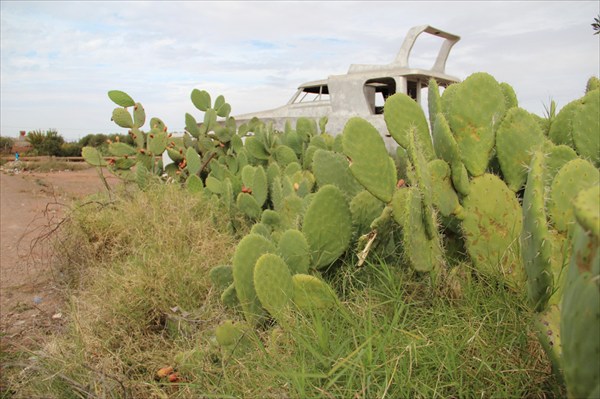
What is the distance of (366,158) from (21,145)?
1896 cm

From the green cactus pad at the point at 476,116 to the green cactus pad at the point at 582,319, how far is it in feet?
3.97

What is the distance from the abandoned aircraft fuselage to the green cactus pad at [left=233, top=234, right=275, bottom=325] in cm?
779

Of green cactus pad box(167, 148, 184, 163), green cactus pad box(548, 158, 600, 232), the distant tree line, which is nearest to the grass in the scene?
green cactus pad box(548, 158, 600, 232)

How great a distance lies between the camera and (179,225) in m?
3.46

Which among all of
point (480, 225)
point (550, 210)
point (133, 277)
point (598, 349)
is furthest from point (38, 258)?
point (598, 349)

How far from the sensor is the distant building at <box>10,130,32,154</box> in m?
17.1

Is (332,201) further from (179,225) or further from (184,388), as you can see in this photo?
(179,225)

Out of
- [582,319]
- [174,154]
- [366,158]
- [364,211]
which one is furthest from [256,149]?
[582,319]

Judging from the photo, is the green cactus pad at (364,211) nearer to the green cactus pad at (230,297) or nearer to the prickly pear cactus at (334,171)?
the prickly pear cactus at (334,171)

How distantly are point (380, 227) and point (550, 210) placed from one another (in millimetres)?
581

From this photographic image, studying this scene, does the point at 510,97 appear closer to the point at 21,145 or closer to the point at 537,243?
the point at 537,243

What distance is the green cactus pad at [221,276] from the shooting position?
100.0 inches

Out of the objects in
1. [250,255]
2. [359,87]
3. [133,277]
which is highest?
[359,87]

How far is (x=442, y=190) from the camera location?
2.01 meters
